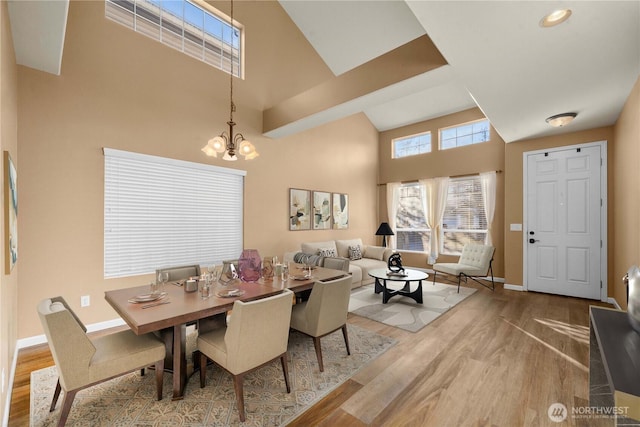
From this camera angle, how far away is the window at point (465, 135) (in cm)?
569

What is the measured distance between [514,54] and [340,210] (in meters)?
4.29

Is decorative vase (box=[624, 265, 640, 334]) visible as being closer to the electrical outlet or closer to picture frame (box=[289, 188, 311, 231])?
picture frame (box=[289, 188, 311, 231])

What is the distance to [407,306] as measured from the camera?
3994 mm

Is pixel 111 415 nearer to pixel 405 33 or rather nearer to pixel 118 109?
pixel 118 109

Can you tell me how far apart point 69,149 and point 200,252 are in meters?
1.92

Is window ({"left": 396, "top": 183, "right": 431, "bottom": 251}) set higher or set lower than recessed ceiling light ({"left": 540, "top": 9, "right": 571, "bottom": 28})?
lower

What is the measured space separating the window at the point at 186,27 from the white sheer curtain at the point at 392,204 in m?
4.37

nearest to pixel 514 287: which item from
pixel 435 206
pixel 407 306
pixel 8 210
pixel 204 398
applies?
pixel 435 206

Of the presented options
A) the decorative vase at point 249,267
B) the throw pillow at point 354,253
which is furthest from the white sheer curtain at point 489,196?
the decorative vase at point 249,267

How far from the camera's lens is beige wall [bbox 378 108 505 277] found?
5.49 meters

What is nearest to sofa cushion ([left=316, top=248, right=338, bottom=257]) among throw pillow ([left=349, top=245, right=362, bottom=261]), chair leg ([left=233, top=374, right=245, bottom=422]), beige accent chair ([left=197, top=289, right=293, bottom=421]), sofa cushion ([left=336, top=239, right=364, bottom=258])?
sofa cushion ([left=336, top=239, right=364, bottom=258])

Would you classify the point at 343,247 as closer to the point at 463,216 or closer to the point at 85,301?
the point at 463,216

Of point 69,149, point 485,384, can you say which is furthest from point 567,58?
point 69,149

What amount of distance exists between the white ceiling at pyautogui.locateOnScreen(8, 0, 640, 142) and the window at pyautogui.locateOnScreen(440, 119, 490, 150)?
1.04 metres
